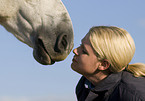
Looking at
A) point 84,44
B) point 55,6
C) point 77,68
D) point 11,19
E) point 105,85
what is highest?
point 11,19

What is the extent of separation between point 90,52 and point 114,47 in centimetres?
23

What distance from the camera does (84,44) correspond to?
1.94 meters

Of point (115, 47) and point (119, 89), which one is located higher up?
point (115, 47)

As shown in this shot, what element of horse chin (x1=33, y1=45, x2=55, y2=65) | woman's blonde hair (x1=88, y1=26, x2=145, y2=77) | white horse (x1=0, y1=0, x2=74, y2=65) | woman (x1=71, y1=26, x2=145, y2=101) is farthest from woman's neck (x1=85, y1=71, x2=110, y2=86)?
horse chin (x1=33, y1=45, x2=55, y2=65)

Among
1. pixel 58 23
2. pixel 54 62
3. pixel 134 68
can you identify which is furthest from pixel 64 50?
pixel 134 68

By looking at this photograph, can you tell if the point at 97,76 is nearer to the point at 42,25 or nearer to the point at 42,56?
the point at 42,56

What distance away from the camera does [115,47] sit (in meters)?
1.83

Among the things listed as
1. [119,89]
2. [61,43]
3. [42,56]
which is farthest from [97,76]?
[42,56]

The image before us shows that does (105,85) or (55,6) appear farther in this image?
(55,6)

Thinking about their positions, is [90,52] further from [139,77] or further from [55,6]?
[55,6]

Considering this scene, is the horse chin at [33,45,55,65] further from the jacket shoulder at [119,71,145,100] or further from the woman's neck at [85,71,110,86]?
the jacket shoulder at [119,71,145,100]

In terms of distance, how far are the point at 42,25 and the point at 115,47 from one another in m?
1.02

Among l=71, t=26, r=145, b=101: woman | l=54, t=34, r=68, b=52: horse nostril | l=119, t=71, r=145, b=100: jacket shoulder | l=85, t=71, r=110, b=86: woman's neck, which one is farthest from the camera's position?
l=54, t=34, r=68, b=52: horse nostril

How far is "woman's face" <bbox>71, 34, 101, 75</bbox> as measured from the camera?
189cm
